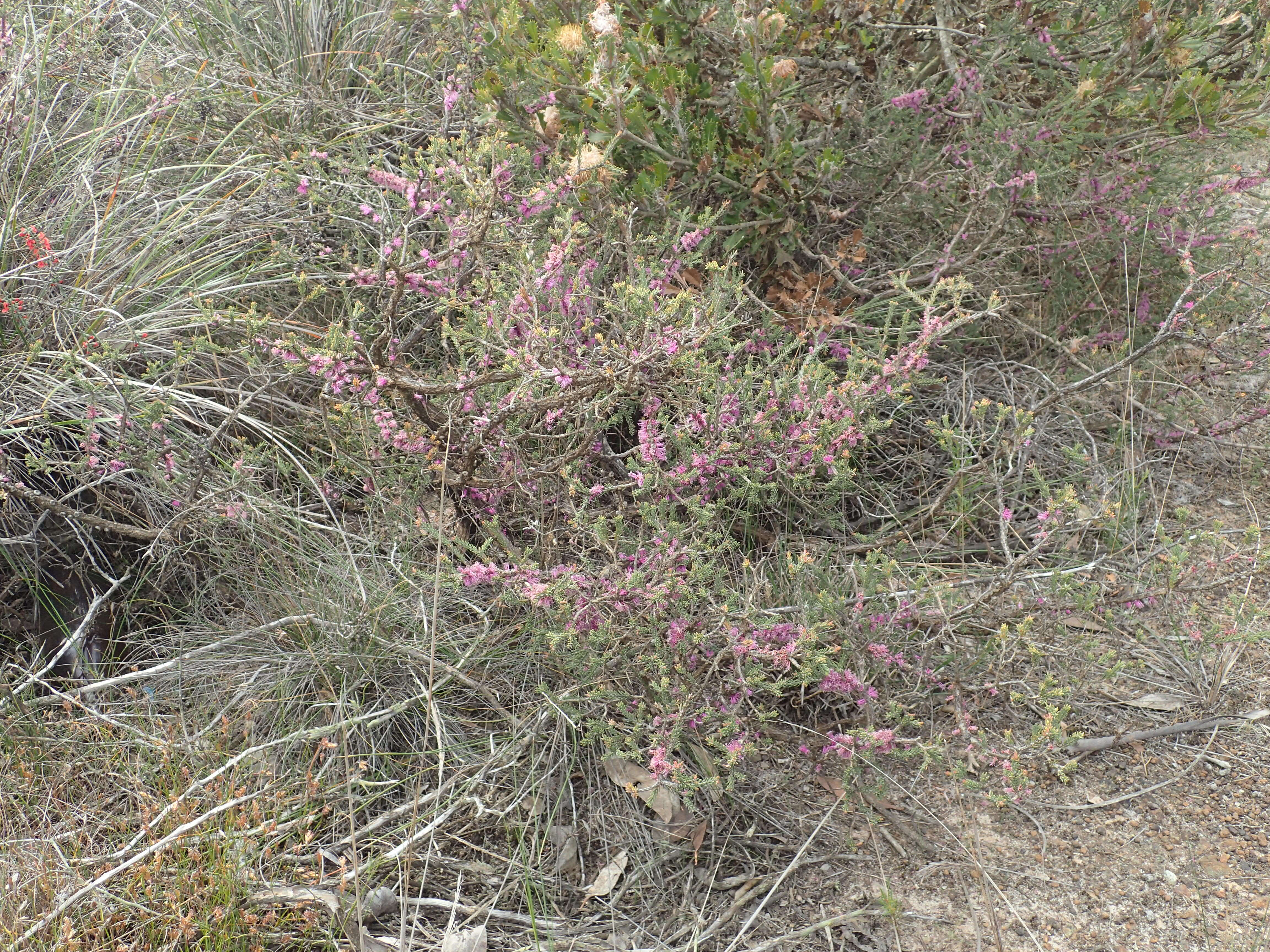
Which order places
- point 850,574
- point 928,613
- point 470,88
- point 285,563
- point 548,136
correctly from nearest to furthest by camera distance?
point 928,613 → point 850,574 → point 285,563 → point 548,136 → point 470,88

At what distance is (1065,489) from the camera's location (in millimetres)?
1802

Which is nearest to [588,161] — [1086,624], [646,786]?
[646,786]

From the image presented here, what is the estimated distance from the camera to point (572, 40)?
2475 mm

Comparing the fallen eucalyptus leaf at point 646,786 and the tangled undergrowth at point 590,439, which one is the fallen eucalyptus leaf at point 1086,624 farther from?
the fallen eucalyptus leaf at point 646,786

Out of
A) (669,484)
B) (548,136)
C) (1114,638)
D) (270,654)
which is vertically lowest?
(1114,638)

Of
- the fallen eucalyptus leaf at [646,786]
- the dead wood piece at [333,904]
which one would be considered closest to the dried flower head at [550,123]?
the fallen eucalyptus leaf at [646,786]

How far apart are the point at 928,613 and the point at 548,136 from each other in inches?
64.8

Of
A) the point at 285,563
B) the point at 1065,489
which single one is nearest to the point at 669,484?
the point at 1065,489

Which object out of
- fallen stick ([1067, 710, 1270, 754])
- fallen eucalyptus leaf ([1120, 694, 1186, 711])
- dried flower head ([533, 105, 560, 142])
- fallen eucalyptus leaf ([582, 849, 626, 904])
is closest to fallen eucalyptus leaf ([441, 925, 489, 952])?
fallen eucalyptus leaf ([582, 849, 626, 904])

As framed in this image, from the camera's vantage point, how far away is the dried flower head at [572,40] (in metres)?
2.47

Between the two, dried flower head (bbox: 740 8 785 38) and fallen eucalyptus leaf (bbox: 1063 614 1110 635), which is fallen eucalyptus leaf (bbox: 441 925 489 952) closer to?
fallen eucalyptus leaf (bbox: 1063 614 1110 635)

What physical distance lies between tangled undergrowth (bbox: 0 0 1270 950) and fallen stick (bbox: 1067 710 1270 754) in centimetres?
4

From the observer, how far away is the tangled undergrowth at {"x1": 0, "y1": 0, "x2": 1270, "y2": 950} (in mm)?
1928

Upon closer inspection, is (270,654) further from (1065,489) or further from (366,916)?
(1065,489)
